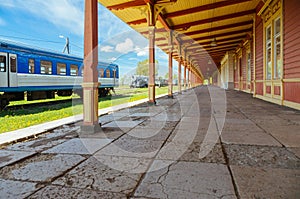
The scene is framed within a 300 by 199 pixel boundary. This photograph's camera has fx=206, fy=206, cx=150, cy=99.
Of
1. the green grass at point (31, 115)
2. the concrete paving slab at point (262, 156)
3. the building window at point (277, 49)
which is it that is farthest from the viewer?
the building window at point (277, 49)

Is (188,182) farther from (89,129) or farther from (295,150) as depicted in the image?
(89,129)

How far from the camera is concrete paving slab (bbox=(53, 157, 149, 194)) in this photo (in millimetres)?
1392

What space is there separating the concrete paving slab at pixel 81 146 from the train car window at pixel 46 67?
6163 millimetres

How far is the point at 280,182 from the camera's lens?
141 centimetres

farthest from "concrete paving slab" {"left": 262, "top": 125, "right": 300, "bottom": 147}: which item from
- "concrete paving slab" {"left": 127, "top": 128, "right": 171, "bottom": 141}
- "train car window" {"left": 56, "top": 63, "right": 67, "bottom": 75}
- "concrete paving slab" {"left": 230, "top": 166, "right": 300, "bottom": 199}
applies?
"train car window" {"left": 56, "top": 63, "right": 67, "bottom": 75}

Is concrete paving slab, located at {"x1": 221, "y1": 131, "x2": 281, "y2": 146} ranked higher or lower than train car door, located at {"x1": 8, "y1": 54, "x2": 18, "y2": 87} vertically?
lower

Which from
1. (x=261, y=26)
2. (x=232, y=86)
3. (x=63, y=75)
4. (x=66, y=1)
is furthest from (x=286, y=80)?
(x=66, y=1)

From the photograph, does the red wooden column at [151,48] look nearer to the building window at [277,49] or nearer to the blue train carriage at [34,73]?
the blue train carriage at [34,73]

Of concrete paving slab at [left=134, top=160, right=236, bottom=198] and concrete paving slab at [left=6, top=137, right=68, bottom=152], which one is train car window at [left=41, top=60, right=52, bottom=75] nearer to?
concrete paving slab at [left=6, top=137, right=68, bottom=152]

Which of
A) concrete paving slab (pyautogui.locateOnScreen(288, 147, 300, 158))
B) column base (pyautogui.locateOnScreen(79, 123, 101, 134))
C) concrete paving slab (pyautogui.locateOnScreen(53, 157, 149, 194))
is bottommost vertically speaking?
concrete paving slab (pyautogui.locateOnScreen(53, 157, 149, 194))

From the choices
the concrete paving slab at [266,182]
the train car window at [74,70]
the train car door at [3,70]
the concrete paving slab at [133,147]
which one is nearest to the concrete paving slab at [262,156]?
the concrete paving slab at [266,182]

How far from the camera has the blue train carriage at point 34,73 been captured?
6266mm

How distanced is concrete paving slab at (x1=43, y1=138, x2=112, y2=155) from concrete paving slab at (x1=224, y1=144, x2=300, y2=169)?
1.39m

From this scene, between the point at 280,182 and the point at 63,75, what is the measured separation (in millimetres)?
9022
